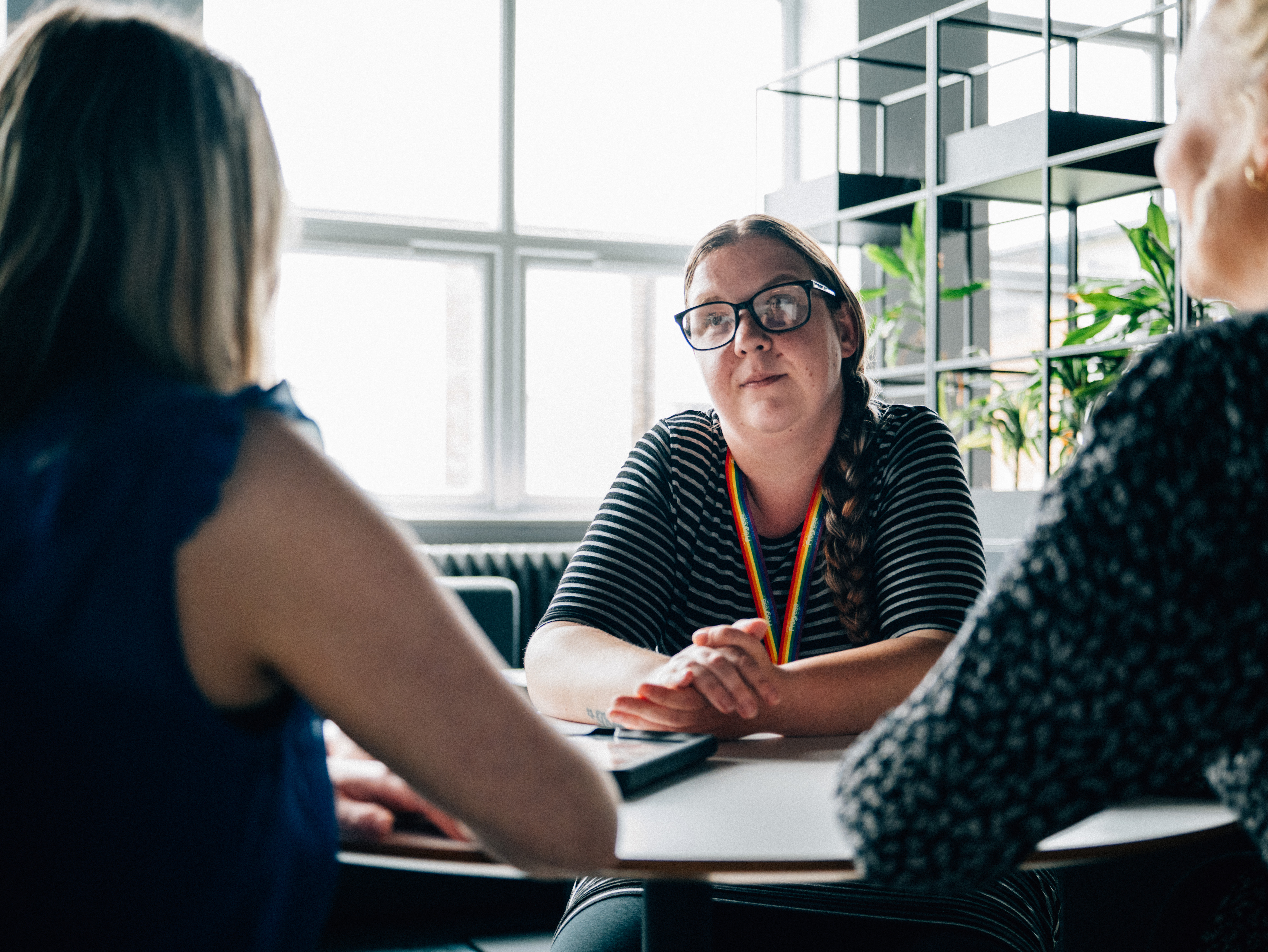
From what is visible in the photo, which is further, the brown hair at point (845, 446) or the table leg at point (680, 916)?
the brown hair at point (845, 446)

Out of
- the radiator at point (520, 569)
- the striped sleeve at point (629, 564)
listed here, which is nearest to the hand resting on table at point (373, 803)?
the striped sleeve at point (629, 564)

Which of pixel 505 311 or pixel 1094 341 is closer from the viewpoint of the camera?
pixel 1094 341

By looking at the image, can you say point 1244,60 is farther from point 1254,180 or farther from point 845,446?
point 845,446

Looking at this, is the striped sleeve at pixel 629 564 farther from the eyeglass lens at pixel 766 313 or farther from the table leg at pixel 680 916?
the table leg at pixel 680 916

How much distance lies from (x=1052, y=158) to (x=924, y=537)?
2408mm

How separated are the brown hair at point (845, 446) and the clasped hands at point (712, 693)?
0.32 meters

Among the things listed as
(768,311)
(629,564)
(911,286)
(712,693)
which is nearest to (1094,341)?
(911,286)

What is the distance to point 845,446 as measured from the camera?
1.61m

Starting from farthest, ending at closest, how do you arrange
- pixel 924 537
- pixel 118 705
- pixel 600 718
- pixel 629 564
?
pixel 629 564, pixel 924 537, pixel 600 718, pixel 118 705

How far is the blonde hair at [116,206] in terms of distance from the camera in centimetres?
65

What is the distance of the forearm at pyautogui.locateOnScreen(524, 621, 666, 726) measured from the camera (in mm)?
1292

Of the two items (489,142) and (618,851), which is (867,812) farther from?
(489,142)

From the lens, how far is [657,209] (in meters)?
4.91

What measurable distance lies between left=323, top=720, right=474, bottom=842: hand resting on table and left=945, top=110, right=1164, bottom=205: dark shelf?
3156 millimetres
